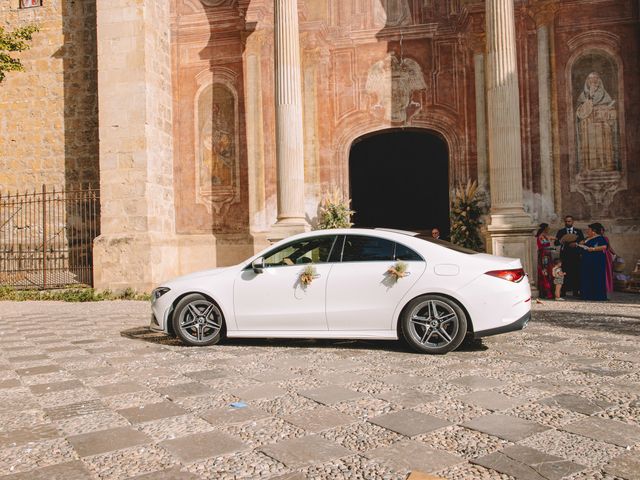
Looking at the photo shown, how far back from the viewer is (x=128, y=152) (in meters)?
14.7

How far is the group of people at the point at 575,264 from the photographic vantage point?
1160 centimetres

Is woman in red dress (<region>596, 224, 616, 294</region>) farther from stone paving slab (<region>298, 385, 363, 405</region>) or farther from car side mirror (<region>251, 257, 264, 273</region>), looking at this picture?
stone paving slab (<region>298, 385, 363, 405</region>)

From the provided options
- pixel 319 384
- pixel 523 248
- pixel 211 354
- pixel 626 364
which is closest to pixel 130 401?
pixel 319 384

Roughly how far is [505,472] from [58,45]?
1766 centimetres

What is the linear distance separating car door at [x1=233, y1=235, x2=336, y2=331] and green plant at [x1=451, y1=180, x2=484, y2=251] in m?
7.74

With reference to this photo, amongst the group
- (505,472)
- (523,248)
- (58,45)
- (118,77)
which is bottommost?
(505,472)

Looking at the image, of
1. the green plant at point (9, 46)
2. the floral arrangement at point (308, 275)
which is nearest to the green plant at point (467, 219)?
the floral arrangement at point (308, 275)

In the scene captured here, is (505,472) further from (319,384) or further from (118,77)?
(118,77)

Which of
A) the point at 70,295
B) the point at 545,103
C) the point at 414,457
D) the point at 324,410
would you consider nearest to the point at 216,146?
the point at 70,295

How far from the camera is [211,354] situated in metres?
6.40

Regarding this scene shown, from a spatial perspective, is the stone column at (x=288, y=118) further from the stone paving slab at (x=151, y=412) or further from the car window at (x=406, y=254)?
the stone paving slab at (x=151, y=412)

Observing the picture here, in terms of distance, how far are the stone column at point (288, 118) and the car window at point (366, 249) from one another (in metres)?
7.04

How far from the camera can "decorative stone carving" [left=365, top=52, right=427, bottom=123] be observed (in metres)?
15.5

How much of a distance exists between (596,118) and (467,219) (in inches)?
169
